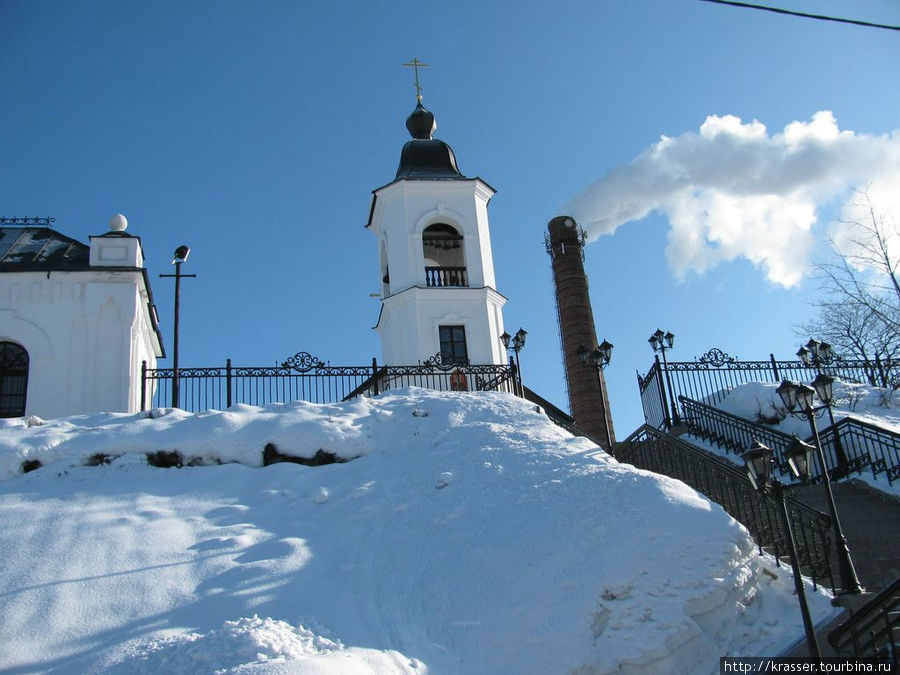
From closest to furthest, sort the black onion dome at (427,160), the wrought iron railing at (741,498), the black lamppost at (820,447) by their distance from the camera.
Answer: the black lamppost at (820,447), the wrought iron railing at (741,498), the black onion dome at (427,160)

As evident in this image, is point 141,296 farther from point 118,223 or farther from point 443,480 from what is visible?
point 443,480

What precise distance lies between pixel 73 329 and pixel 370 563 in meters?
11.5

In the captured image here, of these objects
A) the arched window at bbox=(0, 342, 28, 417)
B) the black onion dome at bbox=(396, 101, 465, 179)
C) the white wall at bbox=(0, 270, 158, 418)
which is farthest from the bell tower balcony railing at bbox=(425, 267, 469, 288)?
the arched window at bbox=(0, 342, 28, 417)

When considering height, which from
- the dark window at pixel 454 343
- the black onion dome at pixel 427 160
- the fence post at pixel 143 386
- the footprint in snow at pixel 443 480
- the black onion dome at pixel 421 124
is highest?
the black onion dome at pixel 421 124

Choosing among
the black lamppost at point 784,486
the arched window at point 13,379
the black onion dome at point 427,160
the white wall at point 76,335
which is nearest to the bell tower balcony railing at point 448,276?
the black onion dome at point 427,160

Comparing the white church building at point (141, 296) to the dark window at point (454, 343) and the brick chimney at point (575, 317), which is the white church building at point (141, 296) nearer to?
the dark window at point (454, 343)

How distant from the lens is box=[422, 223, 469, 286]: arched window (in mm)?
24094

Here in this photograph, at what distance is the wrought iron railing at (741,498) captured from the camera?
442 inches

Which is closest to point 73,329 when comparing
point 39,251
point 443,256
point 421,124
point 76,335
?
point 76,335

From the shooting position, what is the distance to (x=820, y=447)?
35.6 ft

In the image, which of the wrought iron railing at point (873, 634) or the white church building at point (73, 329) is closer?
the wrought iron railing at point (873, 634)

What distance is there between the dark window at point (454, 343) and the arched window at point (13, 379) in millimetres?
10382

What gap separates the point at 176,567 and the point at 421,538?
3.04m

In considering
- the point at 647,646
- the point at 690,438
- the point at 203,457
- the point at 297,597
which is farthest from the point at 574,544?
the point at 690,438
